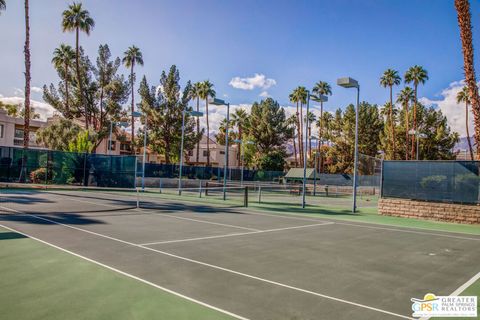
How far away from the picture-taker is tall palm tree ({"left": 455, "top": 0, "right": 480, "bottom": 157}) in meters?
18.8

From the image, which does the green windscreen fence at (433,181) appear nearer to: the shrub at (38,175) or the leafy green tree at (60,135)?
the shrub at (38,175)

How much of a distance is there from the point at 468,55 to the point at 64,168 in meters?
30.1

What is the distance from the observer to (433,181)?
17.9 metres

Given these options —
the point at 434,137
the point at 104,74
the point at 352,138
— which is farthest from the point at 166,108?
the point at 434,137

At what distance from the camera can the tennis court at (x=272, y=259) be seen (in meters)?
5.55

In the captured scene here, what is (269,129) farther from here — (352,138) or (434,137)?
(434,137)

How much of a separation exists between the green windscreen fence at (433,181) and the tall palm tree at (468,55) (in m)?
2.79

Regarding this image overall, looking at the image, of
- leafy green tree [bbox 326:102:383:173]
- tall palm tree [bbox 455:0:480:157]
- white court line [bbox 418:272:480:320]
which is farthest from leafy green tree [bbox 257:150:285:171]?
white court line [bbox 418:272:480:320]

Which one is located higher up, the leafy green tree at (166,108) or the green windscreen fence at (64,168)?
the leafy green tree at (166,108)

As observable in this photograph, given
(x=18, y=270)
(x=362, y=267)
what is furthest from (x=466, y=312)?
(x=18, y=270)

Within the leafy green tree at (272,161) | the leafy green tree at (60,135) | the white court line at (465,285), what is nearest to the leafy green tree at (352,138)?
the leafy green tree at (272,161)

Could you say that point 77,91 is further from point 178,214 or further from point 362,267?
point 362,267

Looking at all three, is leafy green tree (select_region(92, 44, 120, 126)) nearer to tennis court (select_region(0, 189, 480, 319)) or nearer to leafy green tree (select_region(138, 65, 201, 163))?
leafy green tree (select_region(138, 65, 201, 163))

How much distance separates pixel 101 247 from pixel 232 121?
73033 millimetres
